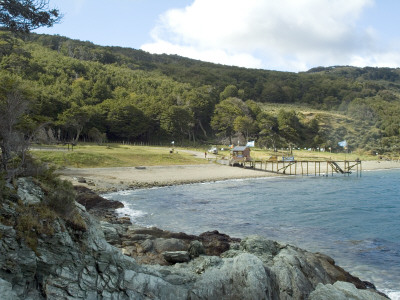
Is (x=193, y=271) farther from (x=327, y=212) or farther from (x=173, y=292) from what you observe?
(x=327, y=212)

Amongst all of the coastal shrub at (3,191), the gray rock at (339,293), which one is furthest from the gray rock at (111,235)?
the gray rock at (339,293)

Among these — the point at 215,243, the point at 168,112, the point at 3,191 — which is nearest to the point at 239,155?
the point at 168,112

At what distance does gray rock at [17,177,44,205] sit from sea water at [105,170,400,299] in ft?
32.7

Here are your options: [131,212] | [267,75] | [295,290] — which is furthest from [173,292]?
[267,75]

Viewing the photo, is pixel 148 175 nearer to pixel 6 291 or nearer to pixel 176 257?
pixel 176 257

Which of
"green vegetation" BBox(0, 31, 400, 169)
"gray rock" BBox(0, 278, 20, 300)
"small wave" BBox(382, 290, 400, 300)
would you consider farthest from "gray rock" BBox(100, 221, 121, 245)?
A: "green vegetation" BBox(0, 31, 400, 169)

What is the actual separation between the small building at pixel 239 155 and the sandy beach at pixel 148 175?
82.8 inches

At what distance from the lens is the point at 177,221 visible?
19859 millimetres

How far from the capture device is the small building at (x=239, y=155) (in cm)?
5222

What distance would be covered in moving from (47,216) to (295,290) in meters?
6.50

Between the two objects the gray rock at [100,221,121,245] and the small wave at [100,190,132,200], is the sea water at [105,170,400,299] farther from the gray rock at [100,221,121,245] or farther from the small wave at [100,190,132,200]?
the gray rock at [100,221,121,245]

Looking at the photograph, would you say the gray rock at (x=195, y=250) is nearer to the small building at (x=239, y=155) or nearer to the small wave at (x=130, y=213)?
the small wave at (x=130, y=213)

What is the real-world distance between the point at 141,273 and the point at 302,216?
16329 mm

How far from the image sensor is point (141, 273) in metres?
7.86
